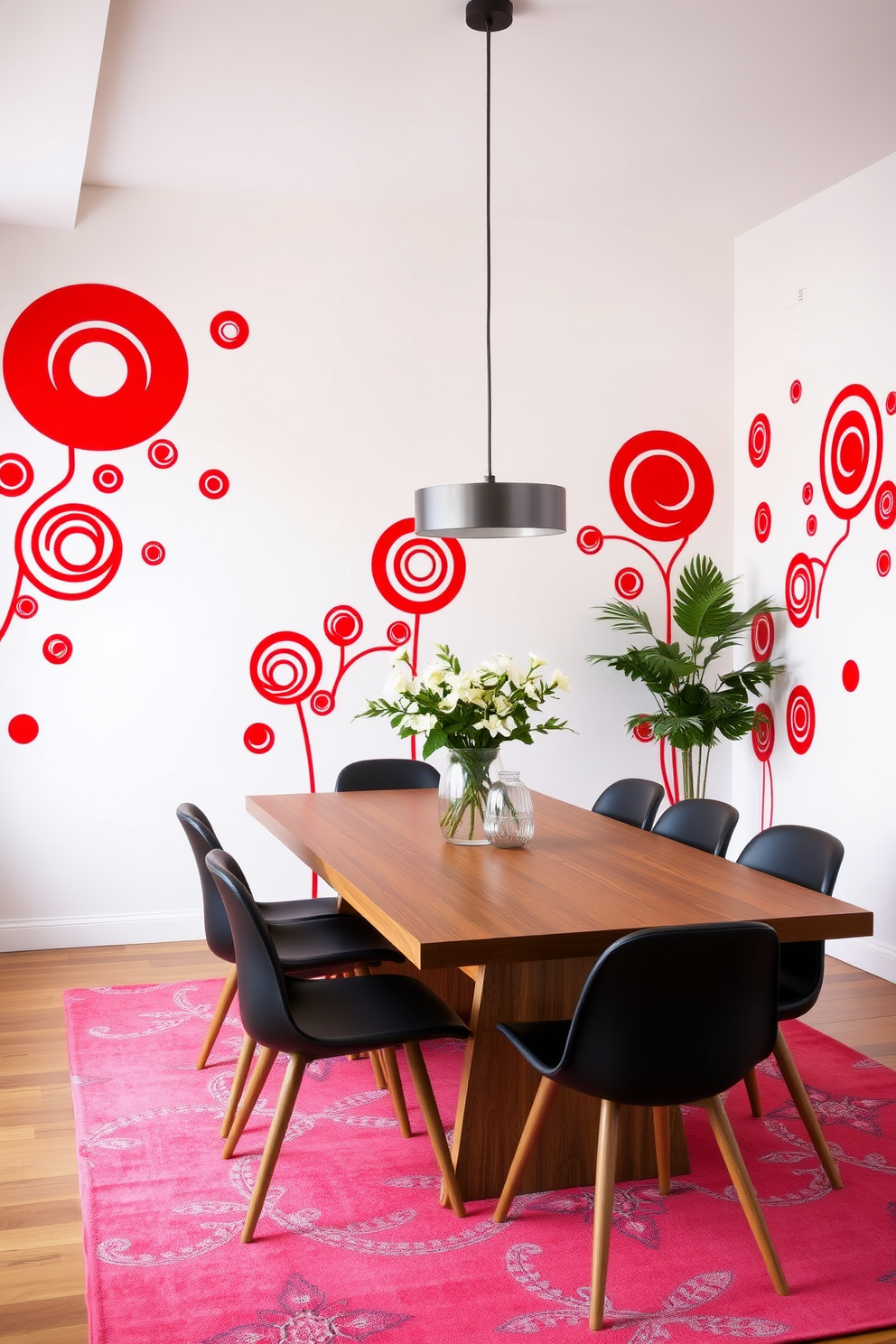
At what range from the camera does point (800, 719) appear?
201 inches

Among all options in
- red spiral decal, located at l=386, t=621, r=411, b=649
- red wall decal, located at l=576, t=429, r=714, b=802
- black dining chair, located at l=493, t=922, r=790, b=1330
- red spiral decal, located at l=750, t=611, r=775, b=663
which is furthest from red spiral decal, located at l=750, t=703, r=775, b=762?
black dining chair, located at l=493, t=922, r=790, b=1330

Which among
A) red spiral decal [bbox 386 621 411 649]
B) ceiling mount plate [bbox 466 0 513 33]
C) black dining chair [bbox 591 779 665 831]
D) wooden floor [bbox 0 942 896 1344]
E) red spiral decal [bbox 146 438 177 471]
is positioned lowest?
wooden floor [bbox 0 942 896 1344]

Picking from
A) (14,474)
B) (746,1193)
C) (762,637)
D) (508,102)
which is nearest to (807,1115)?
(746,1193)

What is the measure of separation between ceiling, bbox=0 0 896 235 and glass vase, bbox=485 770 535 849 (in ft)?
7.18

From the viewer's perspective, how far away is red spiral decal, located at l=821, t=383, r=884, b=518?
4625 mm

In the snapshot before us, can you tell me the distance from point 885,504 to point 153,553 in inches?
115

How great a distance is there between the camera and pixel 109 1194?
2.76m

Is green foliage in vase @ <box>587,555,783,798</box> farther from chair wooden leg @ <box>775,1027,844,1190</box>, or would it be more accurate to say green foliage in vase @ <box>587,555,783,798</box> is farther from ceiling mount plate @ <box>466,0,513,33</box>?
ceiling mount plate @ <box>466,0,513,33</box>

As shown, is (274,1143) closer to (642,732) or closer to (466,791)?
(466,791)

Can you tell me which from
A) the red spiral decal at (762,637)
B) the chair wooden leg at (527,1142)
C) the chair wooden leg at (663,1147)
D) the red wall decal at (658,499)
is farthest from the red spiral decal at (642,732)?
the chair wooden leg at (527,1142)

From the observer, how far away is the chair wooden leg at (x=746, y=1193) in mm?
2355

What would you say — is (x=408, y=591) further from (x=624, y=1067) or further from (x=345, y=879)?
(x=624, y=1067)

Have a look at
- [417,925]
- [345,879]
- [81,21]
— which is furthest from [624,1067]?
[81,21]

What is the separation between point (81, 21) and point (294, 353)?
2149 mm
